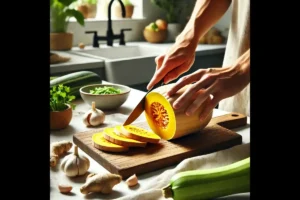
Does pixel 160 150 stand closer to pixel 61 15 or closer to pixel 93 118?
pixel 93 118

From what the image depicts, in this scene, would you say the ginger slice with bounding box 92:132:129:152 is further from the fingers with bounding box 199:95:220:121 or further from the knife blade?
the fingers with bounding box 199:95:220:121

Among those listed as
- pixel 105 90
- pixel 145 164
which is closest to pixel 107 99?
pixel 105 90

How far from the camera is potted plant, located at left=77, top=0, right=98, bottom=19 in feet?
10.1

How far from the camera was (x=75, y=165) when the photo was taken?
2.76 ft

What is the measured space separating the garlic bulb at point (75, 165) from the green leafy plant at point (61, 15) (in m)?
1.85

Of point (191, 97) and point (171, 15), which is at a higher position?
point (171, 15)

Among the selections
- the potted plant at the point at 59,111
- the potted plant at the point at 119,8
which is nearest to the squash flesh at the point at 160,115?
the potted plant at the point at 59,111

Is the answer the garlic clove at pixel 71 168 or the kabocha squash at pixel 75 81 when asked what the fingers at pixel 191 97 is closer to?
the garlic clove at pixel 71 168

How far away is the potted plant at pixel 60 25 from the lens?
8.66ft

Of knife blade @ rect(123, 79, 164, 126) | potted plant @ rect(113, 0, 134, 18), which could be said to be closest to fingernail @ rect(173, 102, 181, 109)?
knife blade @ rect(123, 79, 164, 126)

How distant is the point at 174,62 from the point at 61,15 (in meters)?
1.56
